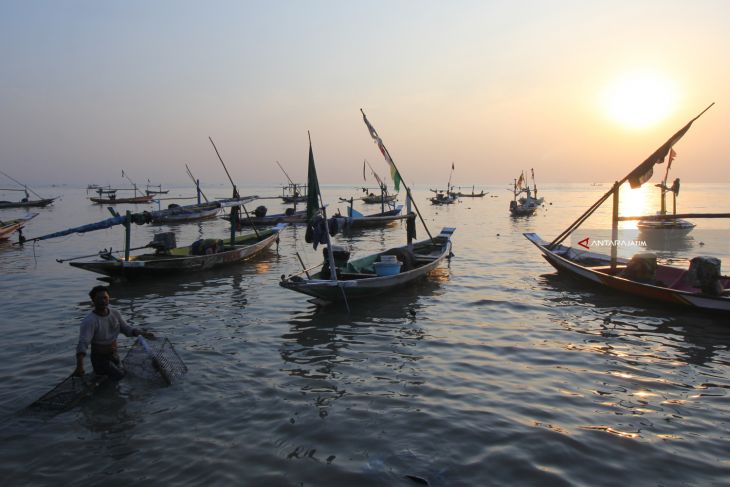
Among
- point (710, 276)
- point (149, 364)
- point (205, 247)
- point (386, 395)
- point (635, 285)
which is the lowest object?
point (386, 395)

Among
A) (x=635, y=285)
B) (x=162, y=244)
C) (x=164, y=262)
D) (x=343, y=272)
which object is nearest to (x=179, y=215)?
(x=162, y=244)

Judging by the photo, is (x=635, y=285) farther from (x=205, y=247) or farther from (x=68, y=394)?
(x=205, y=247)

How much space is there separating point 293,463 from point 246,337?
5516 mm

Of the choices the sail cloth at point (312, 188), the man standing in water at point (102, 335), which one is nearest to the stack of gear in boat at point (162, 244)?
the sail cloth at point (312, 188)

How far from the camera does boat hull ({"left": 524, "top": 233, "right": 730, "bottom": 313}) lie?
12.0 metres

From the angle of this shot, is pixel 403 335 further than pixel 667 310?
No

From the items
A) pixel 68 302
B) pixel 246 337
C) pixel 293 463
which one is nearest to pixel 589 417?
pixel 293 463

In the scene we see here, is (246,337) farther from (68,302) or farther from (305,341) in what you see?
(68,302)

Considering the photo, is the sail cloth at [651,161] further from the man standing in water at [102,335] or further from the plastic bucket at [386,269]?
the man standing in water at [102,335]

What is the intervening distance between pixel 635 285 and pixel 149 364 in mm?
12535

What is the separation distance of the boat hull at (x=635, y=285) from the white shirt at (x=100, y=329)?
41.5 ft

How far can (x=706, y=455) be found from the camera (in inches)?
244

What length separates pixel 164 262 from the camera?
17.6 meters

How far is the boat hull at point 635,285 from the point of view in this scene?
12.0m
